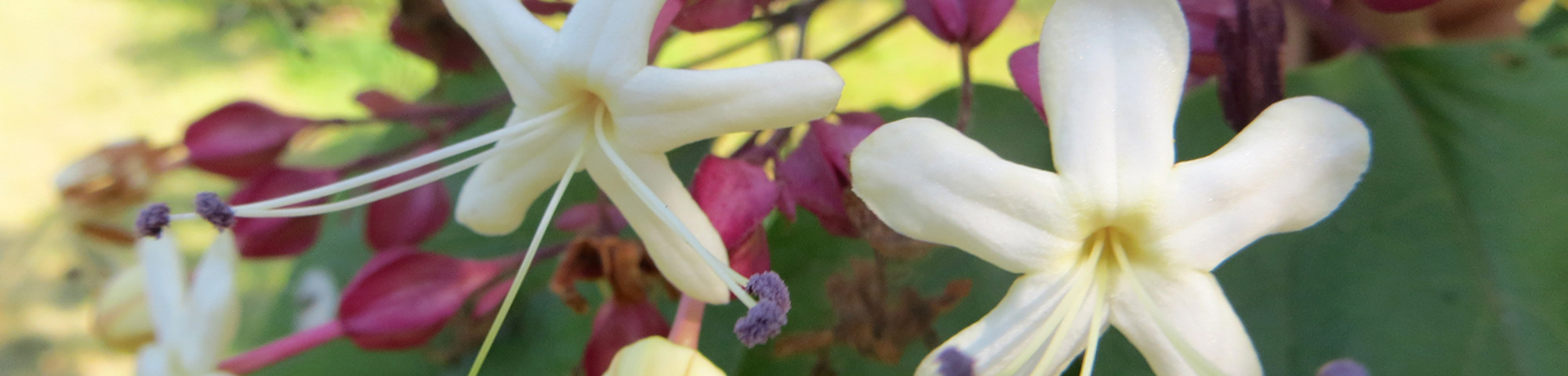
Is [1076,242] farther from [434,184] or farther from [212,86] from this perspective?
[212,86]

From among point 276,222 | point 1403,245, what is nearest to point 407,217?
point 276,222

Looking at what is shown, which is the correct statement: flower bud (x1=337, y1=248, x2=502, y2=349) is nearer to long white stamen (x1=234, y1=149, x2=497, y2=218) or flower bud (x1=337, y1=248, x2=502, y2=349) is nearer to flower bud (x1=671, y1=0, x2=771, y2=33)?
long white stamen (x1=234, y1=149, x2=497, y2=218)

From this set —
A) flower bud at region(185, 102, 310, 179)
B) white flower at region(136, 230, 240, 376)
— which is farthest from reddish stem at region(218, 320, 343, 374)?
flower bud at region(185, 102, 310, 179)

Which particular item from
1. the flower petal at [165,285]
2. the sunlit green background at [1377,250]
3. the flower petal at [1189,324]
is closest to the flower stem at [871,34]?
the sunlit green background at [1377,250]

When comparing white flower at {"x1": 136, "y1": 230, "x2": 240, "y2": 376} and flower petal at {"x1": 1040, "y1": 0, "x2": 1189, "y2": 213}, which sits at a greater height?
white flower at {"x1": 136, "y1": 230, "x2": 240, "y2": 376}

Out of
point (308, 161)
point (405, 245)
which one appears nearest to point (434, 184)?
point (405, 245)

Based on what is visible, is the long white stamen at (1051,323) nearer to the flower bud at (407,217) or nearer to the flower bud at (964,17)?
the flower bud at (964,17)
